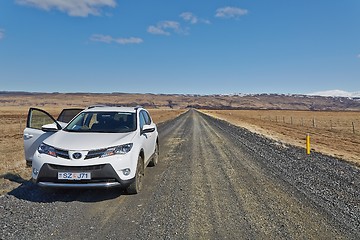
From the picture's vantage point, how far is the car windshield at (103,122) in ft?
21.3

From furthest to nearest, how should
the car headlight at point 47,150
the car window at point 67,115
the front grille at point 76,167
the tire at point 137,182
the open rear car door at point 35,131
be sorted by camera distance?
the car window at point 67,115 < the open rear car door at point 35,131 < the tire at point 137,182 < the car headlight at point 47,150 < the front grille at point 76,167

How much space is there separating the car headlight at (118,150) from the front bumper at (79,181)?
0.80 ft

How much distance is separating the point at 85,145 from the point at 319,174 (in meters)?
6.46

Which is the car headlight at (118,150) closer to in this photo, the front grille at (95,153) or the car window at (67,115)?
the front grille at (95,153)

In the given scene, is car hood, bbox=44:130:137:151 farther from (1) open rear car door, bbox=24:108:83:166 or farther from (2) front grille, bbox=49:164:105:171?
(1) open rear car door, bbox=24:108:83:166

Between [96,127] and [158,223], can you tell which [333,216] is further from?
[96,127]

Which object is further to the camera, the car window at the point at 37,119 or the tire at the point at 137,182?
the car window at the point at 37,119

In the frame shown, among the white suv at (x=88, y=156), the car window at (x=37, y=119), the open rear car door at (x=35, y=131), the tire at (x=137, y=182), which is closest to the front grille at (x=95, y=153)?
the white suv at (x=88, y=156)

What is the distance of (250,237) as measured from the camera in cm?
402

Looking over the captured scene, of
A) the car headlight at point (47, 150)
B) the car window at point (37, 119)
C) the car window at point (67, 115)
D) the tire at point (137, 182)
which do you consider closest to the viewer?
the car headlight at point (47, 150)

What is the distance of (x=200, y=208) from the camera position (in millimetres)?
5184

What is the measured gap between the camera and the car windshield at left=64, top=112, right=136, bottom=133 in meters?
6.49

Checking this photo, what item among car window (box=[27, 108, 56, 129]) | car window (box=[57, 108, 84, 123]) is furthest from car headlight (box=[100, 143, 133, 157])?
car window (box=[57, 108, 84, 123])

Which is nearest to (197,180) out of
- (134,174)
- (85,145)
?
(134,174)
